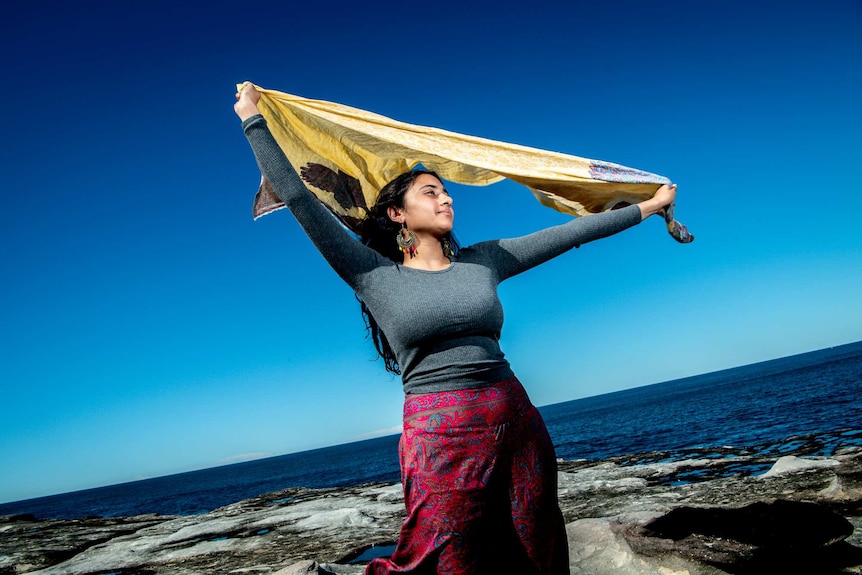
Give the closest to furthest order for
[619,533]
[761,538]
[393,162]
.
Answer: [393,162]
[761,538]
[619,533]

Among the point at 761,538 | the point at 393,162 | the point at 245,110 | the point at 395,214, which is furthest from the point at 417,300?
the point at 761,538

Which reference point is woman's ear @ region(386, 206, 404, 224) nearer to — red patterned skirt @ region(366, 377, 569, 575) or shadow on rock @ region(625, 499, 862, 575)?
red patterned skirt @ region(366, 377, 569, 575)

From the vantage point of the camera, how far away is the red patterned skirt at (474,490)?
5.65 feet

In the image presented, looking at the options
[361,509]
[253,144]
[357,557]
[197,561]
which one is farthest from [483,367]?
[361,509]

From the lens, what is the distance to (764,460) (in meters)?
11.7

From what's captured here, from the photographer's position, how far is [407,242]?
2.37 metres

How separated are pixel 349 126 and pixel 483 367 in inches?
66.2

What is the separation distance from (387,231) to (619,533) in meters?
2.83

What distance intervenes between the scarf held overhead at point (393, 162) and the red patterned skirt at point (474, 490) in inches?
55.9

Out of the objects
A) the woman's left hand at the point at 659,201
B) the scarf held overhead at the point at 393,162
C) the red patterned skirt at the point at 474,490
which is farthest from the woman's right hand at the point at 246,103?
the woman's left hand at the point at 659,201

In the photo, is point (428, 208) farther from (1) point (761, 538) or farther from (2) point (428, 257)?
(1) point (761, 538)

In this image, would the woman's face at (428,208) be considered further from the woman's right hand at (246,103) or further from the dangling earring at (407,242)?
the woman's right hand at (246,103)

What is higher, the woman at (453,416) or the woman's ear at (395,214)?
the woman's ear at (395,214)

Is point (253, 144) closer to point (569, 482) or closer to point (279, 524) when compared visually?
point (569, 482)
